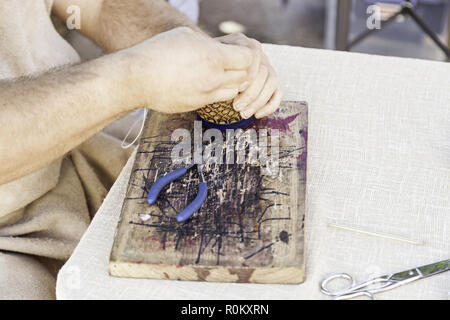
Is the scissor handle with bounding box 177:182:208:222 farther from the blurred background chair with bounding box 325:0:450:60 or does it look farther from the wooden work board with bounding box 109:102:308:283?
the blurred background chair with bounding box 325:0:450:60

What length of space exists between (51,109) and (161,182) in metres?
0.19

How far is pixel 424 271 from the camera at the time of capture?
2.28 feet

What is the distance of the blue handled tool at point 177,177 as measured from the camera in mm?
738

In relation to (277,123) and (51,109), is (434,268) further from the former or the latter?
(51,109)

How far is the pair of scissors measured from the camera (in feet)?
2.21

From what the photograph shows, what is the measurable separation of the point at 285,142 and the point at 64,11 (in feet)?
1.92

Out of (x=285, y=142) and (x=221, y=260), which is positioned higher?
(x=285, y=142)

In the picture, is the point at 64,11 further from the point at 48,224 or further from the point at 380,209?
the point at 380,209

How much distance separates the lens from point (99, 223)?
2.58 feet

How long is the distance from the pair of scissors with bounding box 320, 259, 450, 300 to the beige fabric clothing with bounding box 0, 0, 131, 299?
51 centimetres

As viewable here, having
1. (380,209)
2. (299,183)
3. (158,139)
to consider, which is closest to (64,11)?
(158,139)

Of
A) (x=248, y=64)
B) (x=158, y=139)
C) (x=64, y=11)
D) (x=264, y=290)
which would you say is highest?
(x=64, y=11)

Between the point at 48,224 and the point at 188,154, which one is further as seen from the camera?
the point at 48,224

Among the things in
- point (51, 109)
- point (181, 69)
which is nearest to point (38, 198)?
point (51, 109)
